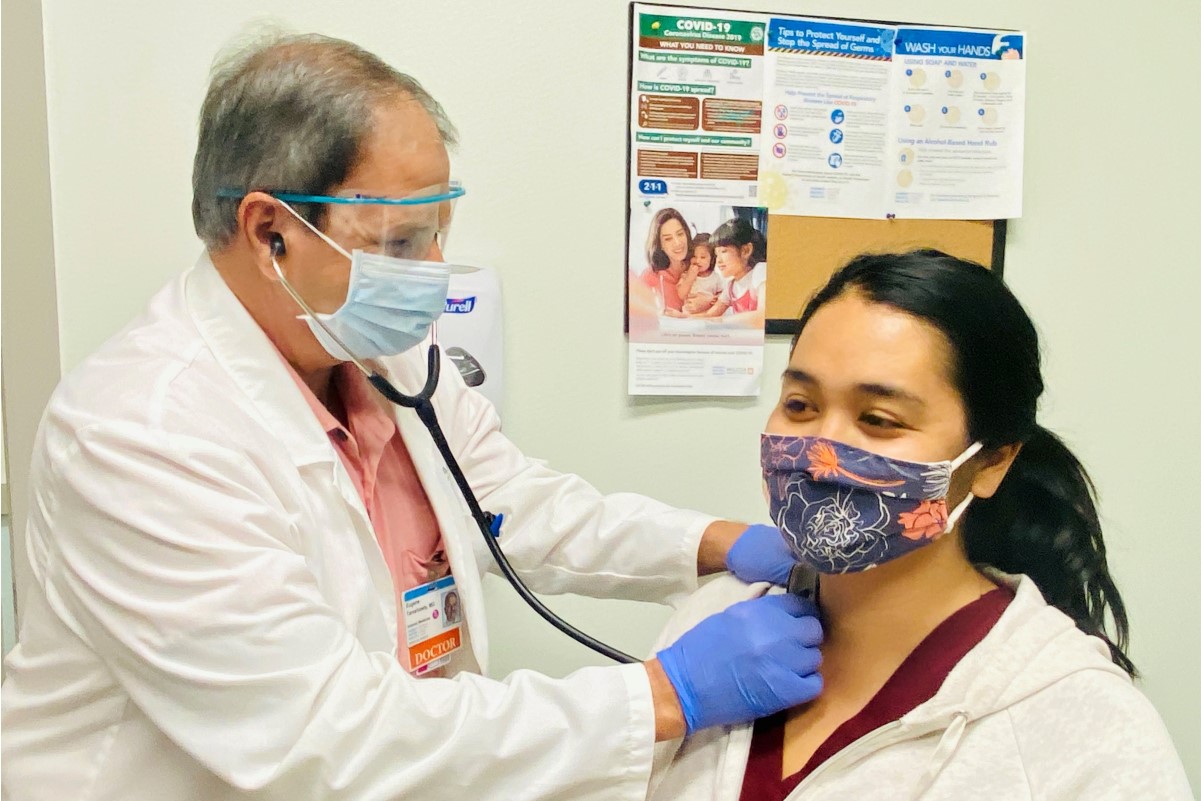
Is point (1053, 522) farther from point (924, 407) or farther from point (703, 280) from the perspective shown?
point (703, 280)

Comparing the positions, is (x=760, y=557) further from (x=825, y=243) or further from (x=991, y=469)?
(x=825, y=243)

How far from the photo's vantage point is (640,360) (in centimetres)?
173

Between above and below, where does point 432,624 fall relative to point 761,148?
below

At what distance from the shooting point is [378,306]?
1127 millimetres

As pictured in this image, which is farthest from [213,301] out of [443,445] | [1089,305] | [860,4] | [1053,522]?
[1089,305]

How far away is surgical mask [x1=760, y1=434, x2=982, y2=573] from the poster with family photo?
78 cm

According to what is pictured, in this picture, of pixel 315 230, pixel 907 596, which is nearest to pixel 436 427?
pixel 315 230

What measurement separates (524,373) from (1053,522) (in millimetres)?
940

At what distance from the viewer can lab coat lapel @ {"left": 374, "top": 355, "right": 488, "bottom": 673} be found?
1.29 m

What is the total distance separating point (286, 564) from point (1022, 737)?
0.76 meters

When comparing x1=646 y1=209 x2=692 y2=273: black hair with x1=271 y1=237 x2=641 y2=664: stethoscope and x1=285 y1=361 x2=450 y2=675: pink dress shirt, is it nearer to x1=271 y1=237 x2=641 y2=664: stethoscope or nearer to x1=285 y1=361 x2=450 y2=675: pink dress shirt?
x1=271 y1=237 x2=641 y2=664: stethoscope

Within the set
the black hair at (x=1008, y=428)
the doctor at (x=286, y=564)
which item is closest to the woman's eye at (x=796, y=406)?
the black hair at (x=1008, y=428)

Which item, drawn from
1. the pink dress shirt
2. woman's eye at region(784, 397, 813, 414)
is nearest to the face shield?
the pink dress shirt

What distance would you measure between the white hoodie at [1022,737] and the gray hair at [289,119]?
85cm
